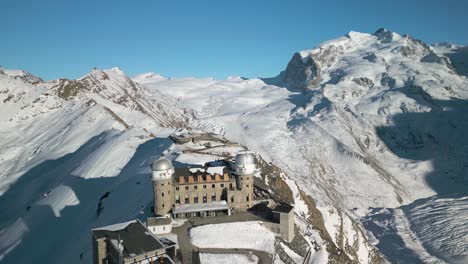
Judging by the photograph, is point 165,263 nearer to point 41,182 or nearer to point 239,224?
point 239,224

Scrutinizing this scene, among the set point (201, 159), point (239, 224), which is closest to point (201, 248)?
point (239, 224)

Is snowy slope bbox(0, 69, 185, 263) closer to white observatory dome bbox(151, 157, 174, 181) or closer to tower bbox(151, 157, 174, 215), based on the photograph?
tower bbox(151, 157, 174, 215)

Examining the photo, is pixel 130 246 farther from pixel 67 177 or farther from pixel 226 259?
pixel 67 177

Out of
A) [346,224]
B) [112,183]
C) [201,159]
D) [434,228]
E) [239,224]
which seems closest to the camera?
[239,224]

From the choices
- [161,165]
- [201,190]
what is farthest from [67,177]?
[201,190]

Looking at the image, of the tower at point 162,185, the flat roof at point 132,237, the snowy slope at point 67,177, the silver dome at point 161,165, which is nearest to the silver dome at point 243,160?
the tower at point 162,185

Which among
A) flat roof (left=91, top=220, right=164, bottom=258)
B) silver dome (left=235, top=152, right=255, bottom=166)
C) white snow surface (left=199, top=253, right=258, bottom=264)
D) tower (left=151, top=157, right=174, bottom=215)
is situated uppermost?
silver dome (left=235, top=152, right=255, bottom=166)

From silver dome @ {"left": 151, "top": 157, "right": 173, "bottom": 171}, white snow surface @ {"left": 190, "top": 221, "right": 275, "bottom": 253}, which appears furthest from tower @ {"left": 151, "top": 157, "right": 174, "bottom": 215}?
white snow surface @ {"left": 190, "top": 221, "right": 275, "bottom": 253}
